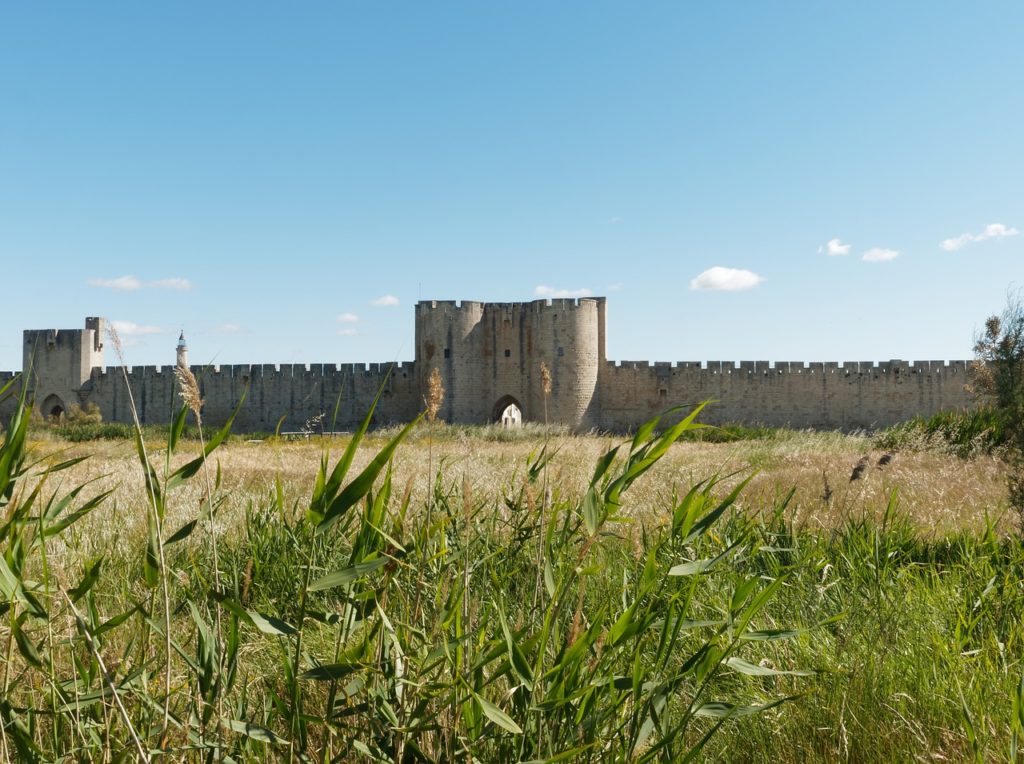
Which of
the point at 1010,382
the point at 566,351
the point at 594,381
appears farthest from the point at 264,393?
the point at 1010,382

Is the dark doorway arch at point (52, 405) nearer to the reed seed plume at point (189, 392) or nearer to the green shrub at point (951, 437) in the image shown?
the green shrub at point (951, 437)

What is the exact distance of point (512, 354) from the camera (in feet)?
78.3

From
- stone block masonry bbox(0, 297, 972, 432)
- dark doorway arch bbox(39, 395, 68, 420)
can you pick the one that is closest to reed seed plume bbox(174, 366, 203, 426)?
stone block masonry bbox(0, 297, 972, 432)

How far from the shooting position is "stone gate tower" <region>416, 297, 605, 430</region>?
23.1m

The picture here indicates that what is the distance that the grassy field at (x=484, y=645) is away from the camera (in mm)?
1363

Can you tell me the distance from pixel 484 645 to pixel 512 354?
2227cm

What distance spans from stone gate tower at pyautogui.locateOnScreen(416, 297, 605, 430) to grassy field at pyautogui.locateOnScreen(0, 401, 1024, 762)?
1995cm

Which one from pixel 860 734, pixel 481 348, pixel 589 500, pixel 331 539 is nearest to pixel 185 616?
pixel 331 539

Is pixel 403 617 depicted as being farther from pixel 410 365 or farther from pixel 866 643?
pixel 410 365

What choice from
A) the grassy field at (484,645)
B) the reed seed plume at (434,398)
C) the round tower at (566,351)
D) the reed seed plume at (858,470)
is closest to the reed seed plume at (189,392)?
the grassy field at (484,645)

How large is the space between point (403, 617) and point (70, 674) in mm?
954

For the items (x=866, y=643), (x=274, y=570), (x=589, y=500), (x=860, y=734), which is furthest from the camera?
(x=274, y=570)

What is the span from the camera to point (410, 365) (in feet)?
82.4

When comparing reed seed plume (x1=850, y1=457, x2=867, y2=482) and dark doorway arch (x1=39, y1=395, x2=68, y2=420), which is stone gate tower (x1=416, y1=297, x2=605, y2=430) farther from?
reed seed plume (x1=850, y1=457, x2=867, y2=482)
